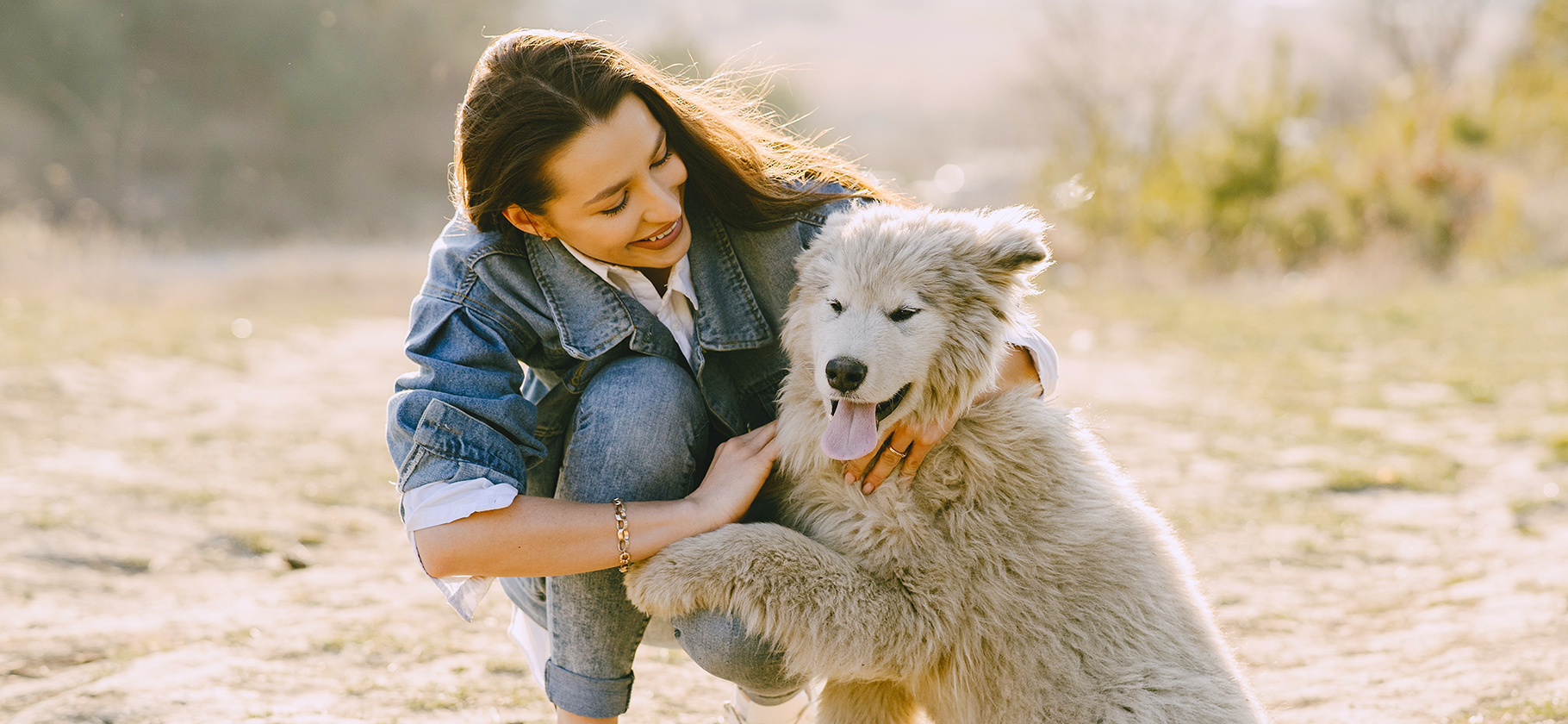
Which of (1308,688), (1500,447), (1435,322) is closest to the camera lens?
(1308,688)

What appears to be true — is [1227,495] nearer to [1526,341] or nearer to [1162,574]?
[1162,574]

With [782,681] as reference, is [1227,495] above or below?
below

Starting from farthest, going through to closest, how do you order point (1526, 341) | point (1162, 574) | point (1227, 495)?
point (1526, 341) < point (1227, 495) < point (1162, 574)

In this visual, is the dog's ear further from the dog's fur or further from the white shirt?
the white shirt

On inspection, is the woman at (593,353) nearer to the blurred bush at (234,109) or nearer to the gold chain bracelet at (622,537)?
the gold chain bracelet at (622,537)

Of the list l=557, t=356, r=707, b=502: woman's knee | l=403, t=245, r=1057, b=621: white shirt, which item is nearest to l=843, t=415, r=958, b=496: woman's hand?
l=403, t=245, r=1057, b=621: white shirt

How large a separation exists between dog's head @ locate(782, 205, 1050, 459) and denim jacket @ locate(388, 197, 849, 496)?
321mm

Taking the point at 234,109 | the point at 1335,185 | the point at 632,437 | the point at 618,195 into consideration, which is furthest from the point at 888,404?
the point at 234,109

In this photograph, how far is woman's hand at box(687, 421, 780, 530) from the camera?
93.6 inches

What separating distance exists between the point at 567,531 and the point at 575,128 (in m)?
0.96

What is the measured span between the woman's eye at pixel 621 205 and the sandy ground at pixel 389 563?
4.99 feet

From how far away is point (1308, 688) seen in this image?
3.10 m

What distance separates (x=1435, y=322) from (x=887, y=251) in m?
10.4

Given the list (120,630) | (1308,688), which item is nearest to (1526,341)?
(1308,688)
